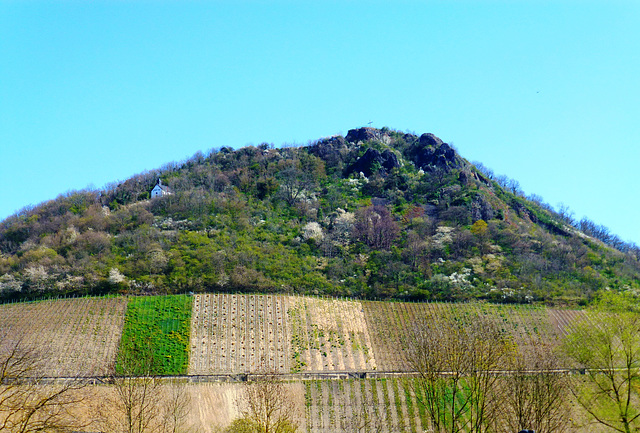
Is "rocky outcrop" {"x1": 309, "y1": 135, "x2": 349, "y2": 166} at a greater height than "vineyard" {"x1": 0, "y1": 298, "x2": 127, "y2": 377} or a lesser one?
greater

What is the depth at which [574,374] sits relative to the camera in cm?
5659

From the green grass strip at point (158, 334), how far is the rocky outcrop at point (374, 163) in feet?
194

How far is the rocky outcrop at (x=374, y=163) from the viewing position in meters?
122

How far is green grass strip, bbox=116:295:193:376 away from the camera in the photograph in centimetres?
6019

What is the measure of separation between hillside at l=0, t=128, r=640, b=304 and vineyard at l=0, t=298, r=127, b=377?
170 inches

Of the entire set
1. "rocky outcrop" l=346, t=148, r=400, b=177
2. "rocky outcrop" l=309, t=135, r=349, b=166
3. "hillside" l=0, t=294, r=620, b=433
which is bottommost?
"hillside" l=0, t=294, r=620, b=433

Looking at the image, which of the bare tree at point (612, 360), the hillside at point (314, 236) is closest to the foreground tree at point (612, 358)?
the bare tree at point (612, 360)

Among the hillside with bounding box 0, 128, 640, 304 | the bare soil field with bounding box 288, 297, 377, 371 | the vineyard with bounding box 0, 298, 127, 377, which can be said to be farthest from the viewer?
the hillside with bounding box 0, 128, 640, 304

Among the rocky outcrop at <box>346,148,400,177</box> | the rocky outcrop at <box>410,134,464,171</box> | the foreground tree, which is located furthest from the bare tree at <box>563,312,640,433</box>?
the rocky outcrop at <box>410,134,464,171</box>

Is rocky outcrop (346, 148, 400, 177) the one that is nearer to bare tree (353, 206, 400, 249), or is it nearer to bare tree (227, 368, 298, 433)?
bare tree (353, 206, 400, 249)

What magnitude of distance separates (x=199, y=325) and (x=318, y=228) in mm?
33968

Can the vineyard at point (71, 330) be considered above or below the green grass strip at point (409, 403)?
above

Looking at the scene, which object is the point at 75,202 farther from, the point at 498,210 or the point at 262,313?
the point at 498,210

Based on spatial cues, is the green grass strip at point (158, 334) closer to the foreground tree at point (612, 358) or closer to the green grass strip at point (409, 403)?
the green grass strip at point (409, 403)
